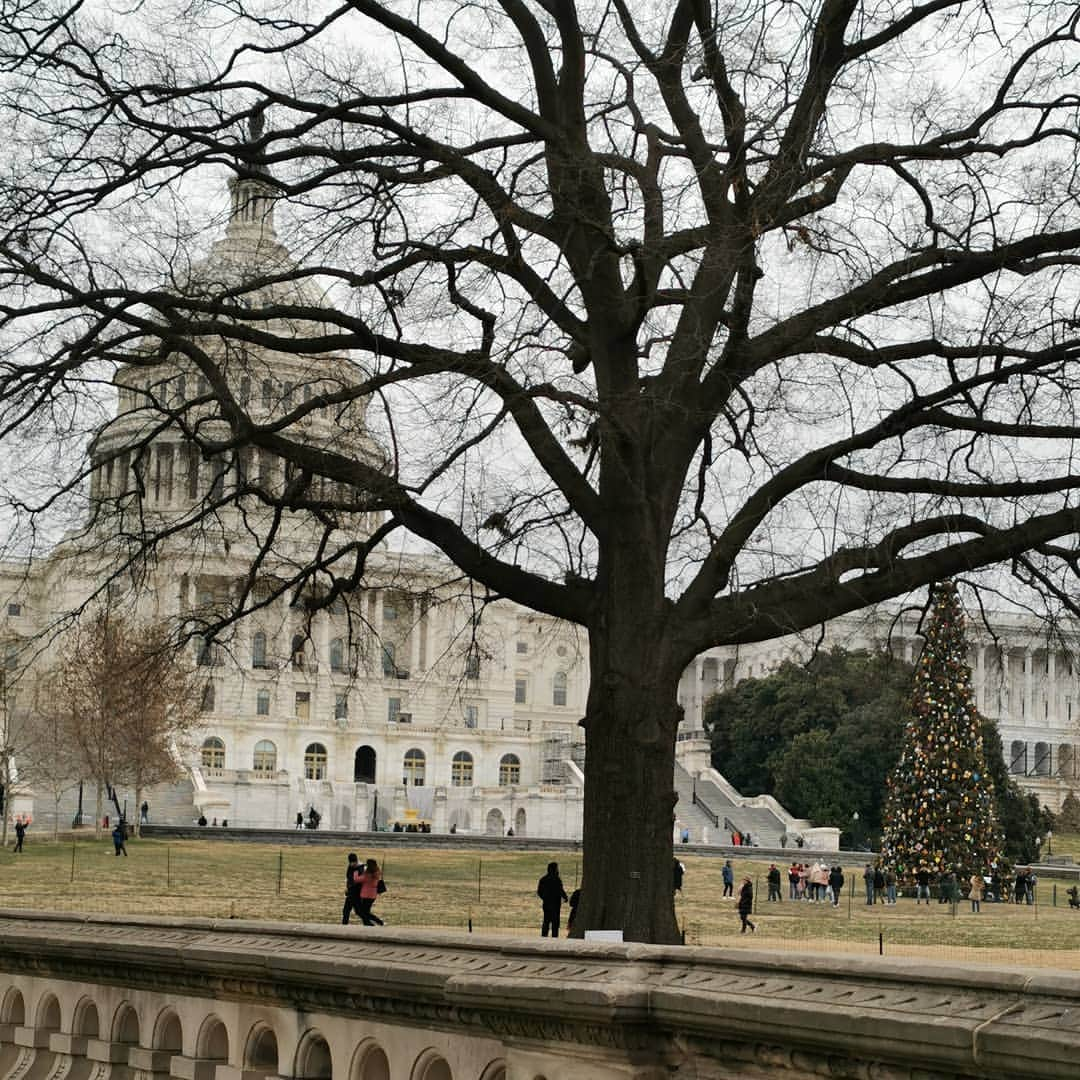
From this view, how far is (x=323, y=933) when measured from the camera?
7.31 meters

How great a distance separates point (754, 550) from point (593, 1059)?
1180 centimetres

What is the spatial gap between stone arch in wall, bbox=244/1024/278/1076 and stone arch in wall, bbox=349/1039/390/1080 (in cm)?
75

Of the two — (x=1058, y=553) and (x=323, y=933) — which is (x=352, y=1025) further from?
(x=1058, y=553)

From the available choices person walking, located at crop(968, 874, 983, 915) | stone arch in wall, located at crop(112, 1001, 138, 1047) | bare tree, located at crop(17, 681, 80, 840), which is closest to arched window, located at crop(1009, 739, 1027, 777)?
bare tree, located at crop(17, 681, 80, 840)

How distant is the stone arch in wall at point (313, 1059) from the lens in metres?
6.93

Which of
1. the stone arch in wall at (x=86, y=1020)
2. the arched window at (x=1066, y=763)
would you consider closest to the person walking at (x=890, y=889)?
the stone arch in wall at (x=86, y=1020)

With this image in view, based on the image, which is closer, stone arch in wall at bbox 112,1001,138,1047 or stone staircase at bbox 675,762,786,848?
stone arch in wall at bbox 112,1001,138,1047

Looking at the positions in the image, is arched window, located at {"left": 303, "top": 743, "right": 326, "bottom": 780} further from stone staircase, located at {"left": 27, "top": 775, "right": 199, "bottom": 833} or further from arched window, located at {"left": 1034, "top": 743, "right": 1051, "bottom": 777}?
arched window, located at {"left": 1034, "top": 743, "right": 1051, "bottom": 777}

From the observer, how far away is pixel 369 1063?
664cm

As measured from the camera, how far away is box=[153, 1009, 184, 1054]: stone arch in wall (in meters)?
7.88

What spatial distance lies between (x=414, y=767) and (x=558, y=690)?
72.0 ft

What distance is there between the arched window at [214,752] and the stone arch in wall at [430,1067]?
394 ft

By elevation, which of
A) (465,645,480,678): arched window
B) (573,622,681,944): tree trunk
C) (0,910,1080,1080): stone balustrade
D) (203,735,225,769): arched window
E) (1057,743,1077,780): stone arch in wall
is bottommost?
(0,910,1080,1080): stone balustrade

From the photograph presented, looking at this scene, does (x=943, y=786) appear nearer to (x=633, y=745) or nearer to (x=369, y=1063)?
(x=633, y=745)
